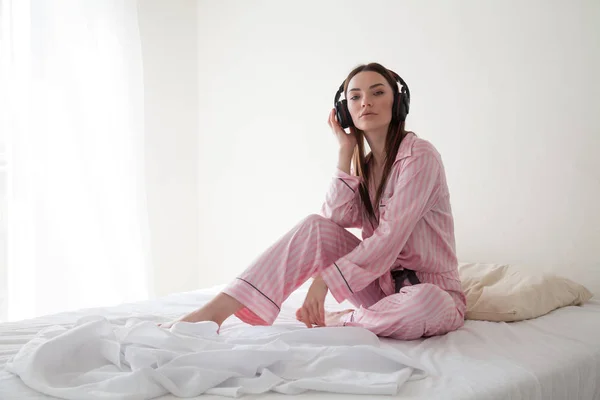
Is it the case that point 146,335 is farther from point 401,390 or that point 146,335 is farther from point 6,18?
point 6,18

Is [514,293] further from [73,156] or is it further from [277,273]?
[73,156]

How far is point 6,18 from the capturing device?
8.80 feet

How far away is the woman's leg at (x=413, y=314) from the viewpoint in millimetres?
1429

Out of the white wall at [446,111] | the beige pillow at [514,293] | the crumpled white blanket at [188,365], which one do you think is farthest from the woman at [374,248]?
the white wall at [446,111]

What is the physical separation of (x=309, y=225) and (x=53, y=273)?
173 cm

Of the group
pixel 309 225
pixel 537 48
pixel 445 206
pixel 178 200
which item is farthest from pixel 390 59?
pixel 178 200

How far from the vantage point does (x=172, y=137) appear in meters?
3.42

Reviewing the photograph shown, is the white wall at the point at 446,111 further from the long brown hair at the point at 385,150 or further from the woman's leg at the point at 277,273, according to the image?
the woman's leg at the point at 277,273

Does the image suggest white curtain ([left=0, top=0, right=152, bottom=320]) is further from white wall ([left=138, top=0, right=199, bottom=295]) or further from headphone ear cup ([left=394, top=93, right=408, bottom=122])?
headphone ear cup ([left=394, top=93, right=408, bottom=122])

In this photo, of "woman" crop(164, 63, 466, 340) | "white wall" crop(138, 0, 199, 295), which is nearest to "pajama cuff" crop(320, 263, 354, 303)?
"woman" crop(164, 63, 466, 340)

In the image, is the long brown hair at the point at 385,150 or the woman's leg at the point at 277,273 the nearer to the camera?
the woman's leg at the point at 277,273

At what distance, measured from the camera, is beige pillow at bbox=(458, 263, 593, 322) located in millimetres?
1663

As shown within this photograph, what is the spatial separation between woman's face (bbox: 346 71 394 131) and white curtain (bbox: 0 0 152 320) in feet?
5.44

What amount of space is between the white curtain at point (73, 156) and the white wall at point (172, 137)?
0.18 meters
